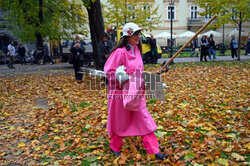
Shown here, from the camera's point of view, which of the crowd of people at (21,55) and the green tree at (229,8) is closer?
the green tree at (229,8)

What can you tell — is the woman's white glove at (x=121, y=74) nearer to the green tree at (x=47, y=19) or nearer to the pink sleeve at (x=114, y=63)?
the pink sleeve at (x=114, y=63)

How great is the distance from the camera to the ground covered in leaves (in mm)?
3785

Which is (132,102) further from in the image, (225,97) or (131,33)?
(225,97)

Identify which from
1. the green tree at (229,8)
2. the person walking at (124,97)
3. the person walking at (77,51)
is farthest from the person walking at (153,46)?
the person walking at (124,97)

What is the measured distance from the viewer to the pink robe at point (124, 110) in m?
3.46

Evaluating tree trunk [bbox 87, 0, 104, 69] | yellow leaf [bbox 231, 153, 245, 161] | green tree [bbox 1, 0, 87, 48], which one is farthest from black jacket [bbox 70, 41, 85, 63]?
green tree [bbox 1, 0, 87, 48]

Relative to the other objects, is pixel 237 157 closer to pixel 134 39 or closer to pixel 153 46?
pixel 134 39

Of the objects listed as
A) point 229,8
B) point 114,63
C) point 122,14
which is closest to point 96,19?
point 114,63

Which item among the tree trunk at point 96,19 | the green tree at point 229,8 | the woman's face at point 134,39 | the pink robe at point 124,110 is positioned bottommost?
the pink robe at point 124,110

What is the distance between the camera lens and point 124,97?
132 inches

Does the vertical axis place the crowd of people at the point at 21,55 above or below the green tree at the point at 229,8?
below

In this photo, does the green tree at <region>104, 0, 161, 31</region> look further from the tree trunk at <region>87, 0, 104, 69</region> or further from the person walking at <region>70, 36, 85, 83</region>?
the person walking at <region>70, 36, 85, 83</region>

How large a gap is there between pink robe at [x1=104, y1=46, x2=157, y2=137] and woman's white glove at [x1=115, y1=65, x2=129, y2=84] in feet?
0.35

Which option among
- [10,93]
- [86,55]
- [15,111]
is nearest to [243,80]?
[15,111]
